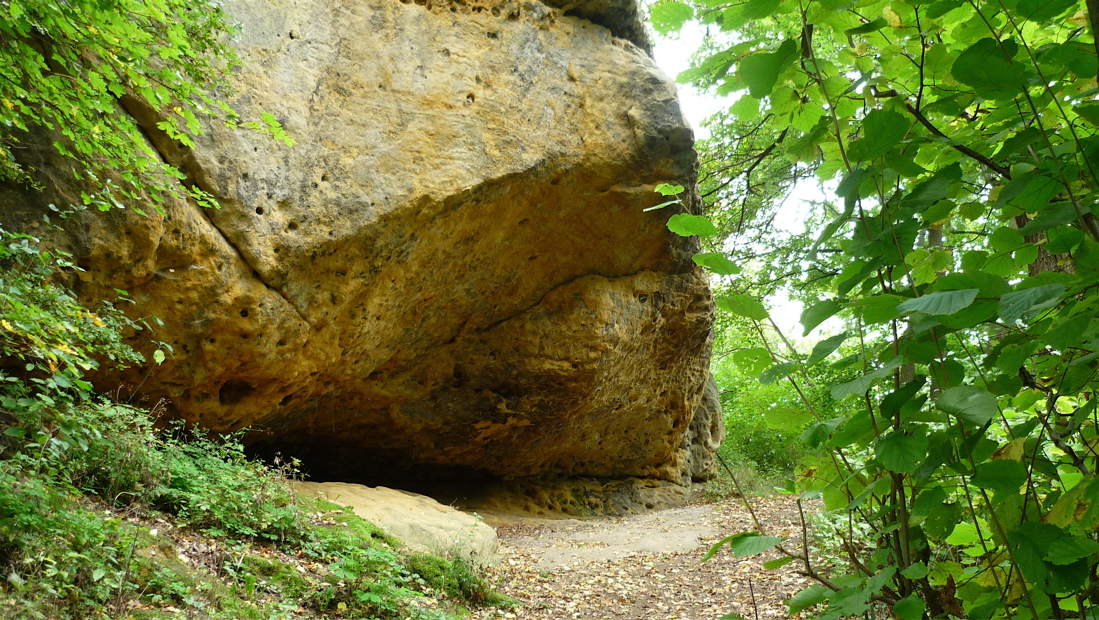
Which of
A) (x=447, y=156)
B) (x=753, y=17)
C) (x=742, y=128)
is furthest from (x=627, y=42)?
(x=753, y=17)

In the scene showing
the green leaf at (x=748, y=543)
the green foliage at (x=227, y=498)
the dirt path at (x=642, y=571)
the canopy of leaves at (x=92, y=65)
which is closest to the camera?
the green leaf at (x=748, y=543)

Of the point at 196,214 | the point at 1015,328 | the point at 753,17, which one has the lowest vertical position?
the point at 1015,328

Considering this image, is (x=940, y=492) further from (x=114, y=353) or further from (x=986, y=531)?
(x=114, y=353)

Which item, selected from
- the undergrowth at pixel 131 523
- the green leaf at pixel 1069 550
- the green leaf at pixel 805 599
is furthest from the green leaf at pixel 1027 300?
the undergrowth at pixel 131 523

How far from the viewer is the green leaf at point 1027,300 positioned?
2.61ft

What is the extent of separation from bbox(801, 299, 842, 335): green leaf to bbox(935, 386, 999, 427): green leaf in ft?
0.63

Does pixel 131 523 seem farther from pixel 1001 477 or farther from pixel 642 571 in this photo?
pixel 642 571

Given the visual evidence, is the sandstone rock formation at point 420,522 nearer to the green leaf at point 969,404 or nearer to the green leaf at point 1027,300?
the green leaf at point 969,404

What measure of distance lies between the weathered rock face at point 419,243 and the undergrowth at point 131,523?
0.89 meters

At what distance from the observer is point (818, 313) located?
1.02 metres

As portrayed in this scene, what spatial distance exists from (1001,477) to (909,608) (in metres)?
0.24

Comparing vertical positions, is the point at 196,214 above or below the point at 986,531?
above

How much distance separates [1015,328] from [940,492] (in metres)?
0.28

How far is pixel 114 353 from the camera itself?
13.2 ft
